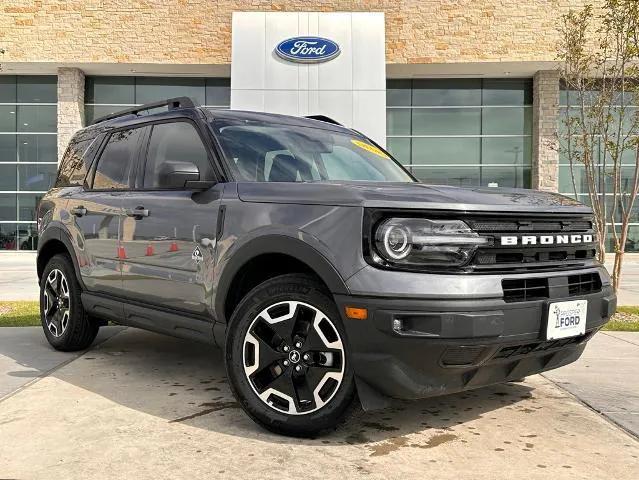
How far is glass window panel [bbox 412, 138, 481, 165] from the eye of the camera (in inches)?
902

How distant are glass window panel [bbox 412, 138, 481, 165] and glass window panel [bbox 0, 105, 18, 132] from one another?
15.4m

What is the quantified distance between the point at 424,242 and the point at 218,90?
21.3 m

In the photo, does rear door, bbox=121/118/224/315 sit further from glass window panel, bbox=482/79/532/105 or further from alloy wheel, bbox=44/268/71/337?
glass window panel, bbox=482/79/532/105

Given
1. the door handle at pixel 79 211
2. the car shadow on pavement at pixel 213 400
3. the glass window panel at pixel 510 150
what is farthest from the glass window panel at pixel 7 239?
the door handle at pixel 79 211

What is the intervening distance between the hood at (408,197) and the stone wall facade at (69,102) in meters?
21.1

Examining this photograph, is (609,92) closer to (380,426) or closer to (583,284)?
Result: (583,284)

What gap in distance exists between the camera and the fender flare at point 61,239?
4.82 metres

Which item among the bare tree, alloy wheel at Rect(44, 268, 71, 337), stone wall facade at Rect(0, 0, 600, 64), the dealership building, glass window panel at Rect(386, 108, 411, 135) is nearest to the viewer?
alloy wheel at Rect(44, 268, 71, 337)

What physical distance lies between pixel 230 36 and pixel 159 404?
1936cm

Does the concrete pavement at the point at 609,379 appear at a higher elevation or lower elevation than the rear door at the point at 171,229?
lower

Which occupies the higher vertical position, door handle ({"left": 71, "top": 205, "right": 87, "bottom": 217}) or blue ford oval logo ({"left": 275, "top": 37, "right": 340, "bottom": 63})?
blue ford oval logo ({"left": 275, "top": 37, "right": 340, "bottom": 63})

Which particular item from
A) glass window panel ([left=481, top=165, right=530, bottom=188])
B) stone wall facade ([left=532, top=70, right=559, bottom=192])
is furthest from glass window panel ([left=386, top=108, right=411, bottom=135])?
stone wall facade ([left=532, top=70, right=559, bottom=192])

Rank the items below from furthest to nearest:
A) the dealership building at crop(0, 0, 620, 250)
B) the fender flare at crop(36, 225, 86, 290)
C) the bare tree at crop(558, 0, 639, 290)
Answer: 1. the dealership building at crop(0, 0, 620, 250)
2. the bare tree at crop(558, 0, 639, 290)
3. the fender flare at crop(36, 225, 86, 290)

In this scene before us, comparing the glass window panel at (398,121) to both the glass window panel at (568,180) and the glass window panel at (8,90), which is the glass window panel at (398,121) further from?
the glass window panel at (8,90)
